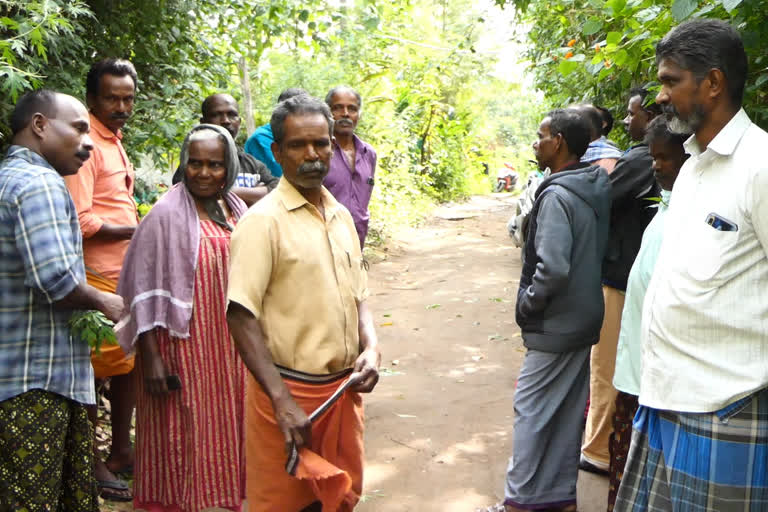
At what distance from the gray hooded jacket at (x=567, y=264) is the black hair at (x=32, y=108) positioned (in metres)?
2.13

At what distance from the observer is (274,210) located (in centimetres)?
241

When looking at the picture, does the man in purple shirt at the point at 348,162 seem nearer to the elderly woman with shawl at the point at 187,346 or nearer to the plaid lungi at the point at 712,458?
the elderly woman with shawl at the point at 187,346

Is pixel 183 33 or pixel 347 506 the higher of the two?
pixel 183 33

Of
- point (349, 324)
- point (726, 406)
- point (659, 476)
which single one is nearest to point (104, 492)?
point (349, 324)

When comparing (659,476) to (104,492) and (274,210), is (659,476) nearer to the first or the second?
(274,210)

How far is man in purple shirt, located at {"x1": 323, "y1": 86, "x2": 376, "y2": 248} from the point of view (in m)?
5.00

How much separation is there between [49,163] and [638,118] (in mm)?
3166

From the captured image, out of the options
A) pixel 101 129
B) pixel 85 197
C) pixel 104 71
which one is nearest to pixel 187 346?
pixel 85 197

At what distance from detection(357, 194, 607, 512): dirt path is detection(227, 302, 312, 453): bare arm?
5.77 ft

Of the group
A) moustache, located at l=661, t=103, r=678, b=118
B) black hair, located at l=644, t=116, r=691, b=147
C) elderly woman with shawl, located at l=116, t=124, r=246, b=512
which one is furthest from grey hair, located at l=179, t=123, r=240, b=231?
moustache, located at l=661, t=103, r=678, b=118

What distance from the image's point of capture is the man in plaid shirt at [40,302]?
101 inches

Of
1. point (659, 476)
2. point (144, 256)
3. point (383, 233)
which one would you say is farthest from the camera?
point (383, 233)

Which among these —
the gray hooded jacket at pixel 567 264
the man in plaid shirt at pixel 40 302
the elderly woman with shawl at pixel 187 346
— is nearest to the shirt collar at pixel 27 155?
the man in plaid shirt at pixel 40 302

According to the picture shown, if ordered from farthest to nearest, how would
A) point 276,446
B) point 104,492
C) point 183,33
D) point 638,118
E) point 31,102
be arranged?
1. point 183,33
2. point 638,118
3. point 104,492
4. point 31,102
5. point 276,446
